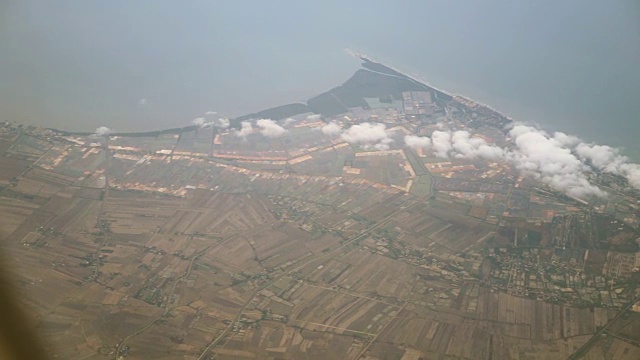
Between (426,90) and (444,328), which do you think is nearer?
(444,328)

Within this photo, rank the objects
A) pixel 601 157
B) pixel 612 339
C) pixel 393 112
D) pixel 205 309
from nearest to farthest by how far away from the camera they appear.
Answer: pixel 612 339 < pixel 205 309 < pixel 601 157 < pixel 393 112

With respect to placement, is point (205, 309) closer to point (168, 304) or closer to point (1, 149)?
point (168, 304)

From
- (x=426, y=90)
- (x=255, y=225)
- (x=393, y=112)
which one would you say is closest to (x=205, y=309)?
(x=255, y=225)

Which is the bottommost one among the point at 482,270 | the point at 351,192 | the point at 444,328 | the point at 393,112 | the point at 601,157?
the point at 444,328

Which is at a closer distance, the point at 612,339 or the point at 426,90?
the point at 612,339

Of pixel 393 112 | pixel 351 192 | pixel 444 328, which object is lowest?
pixel 444 328

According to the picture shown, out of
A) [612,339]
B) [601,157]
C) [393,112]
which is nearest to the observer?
[612,339]

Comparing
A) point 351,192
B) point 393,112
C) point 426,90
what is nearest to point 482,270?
point 351,192

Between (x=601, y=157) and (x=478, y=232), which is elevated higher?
(x=601, y=157)

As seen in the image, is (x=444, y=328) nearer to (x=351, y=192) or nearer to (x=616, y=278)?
(x=616, y=278)
